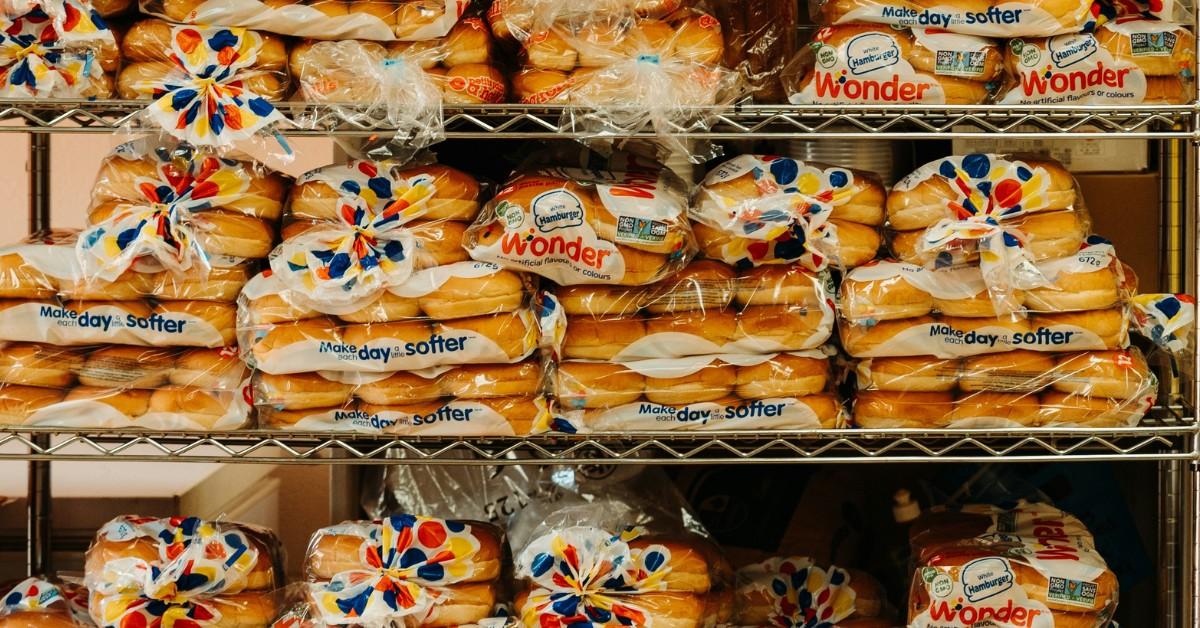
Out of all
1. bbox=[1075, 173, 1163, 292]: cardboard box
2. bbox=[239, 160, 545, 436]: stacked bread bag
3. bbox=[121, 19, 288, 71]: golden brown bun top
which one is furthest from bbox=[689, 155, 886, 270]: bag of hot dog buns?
bbox=[121, 19, 288, 71]: golden brown bun top

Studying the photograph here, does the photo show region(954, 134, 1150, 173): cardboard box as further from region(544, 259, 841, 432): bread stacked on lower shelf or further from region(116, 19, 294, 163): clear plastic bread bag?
region(116, 19, 294, 163): clear plastic bread bag

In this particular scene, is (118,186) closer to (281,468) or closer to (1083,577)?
(281,468)

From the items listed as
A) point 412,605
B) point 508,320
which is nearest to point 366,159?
point 508,320

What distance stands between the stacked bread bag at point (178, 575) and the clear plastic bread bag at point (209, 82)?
57 centimetres

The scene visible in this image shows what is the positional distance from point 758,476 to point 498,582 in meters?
0.60

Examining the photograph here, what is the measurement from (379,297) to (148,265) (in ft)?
1.08

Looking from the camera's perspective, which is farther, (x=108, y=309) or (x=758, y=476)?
(x=758, y=476)

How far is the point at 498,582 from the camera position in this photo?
1.57 meters

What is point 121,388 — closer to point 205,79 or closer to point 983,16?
point 205,79

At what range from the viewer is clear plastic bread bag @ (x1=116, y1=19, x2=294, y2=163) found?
1.35 metres

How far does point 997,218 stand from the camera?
1418 millimetres

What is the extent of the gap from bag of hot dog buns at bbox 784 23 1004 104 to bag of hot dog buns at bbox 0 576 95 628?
1315mm

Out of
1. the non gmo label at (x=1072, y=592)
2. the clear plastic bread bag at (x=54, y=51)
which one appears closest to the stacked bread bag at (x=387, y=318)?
the clear plastic bread bag at (x=54, y=51)

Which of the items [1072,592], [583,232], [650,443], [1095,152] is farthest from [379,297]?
[1095,152]
